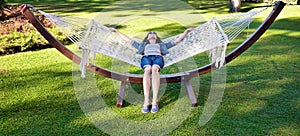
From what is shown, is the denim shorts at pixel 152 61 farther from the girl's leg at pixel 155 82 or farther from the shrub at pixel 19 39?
the shrub at pixel 19 39

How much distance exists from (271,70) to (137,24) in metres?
3.53

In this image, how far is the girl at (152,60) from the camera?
2.73 metres

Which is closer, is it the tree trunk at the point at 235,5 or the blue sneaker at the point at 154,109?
the blue sneaker at the point at 154,109

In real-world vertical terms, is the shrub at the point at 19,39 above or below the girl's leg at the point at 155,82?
above

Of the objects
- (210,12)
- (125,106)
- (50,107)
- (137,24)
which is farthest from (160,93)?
(210,12)

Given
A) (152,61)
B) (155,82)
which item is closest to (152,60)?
(152,61)

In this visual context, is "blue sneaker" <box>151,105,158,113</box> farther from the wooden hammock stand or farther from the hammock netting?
the hammock netting

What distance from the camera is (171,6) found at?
9.68 meters

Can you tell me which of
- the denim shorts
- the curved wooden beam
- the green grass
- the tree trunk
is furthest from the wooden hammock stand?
the tree trunk

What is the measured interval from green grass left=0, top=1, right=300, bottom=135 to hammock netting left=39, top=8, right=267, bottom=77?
396 mm

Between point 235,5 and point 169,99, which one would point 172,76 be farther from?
point 235,5

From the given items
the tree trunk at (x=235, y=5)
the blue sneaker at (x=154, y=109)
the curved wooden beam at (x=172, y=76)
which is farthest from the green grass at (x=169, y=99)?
the tree trunk at (x=235, y=5)

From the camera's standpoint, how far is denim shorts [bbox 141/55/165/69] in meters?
2.84

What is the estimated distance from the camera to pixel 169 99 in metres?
3.02
